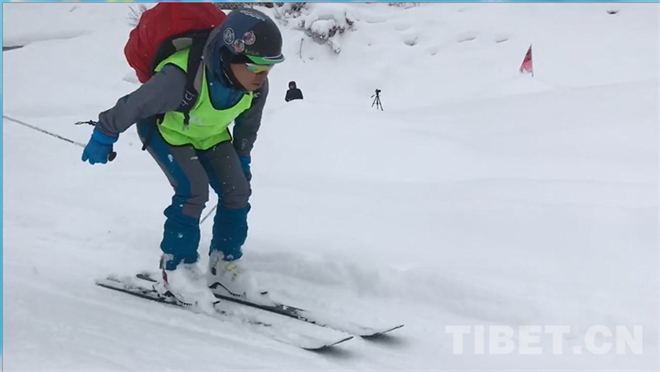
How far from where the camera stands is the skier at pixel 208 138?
257 cm

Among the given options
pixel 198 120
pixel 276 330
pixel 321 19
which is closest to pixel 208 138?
pixel 198 120

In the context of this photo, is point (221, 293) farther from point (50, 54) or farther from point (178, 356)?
point (50, 54)

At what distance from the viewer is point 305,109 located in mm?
7375

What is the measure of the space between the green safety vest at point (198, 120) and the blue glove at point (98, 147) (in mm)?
284

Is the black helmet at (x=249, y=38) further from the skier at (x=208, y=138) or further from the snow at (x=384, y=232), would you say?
the snow at (x=384, y=232)

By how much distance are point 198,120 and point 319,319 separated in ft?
3.78

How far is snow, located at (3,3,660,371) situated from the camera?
2.78 metres

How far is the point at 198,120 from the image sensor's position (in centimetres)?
280

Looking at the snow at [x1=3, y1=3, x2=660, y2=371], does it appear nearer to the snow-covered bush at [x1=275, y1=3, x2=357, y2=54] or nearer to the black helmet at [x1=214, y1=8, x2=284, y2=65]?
the black helmet at [x1=214, y1=8, x2=284, y2=65]

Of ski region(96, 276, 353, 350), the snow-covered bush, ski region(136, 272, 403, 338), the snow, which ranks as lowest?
ski region(96, 276, 353, 350)

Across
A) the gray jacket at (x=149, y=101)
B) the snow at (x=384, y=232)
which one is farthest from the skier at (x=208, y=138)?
the snow at (x=384, y=232)

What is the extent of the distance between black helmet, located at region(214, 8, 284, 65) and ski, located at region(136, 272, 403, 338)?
127 centimetres

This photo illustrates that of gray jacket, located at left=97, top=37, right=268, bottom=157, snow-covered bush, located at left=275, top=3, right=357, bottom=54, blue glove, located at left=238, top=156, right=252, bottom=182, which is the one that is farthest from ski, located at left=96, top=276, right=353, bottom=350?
snow-covered bush, located at left=275, top=3, right=357, bottom=54

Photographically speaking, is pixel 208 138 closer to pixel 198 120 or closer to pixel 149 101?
pixel 198 120
